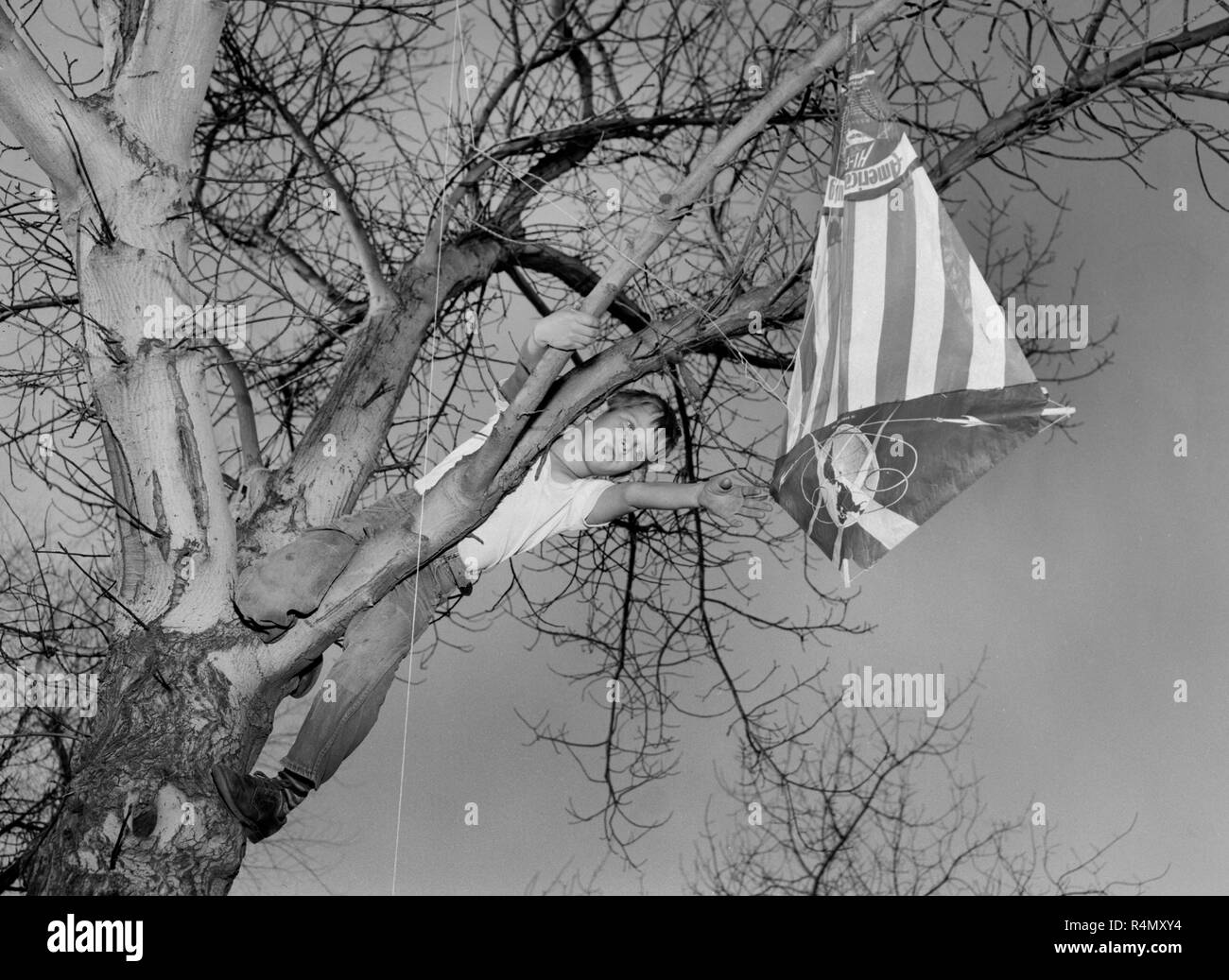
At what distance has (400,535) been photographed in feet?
15.8

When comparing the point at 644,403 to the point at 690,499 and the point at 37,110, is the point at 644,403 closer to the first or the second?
the point at 690,499

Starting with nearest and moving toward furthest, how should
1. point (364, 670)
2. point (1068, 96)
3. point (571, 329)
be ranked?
point (571, 329) < point (364, 670) < point (1068, 96)

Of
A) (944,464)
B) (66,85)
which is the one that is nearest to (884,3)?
(944,464)

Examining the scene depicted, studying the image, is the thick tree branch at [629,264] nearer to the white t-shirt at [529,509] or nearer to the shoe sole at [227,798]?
the white t-shirt at [529,509]

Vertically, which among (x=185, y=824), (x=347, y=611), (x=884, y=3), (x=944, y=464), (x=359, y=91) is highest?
(x=359, y=91)

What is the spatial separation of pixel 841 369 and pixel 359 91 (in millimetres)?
3897

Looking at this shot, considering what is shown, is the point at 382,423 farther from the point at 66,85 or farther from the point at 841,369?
the point at 841,369

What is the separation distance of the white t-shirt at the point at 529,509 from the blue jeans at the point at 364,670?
12 centimetres

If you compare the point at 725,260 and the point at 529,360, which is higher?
the point at 725,260

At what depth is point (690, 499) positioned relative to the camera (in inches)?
188

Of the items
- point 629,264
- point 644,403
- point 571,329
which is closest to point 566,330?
point 571,329

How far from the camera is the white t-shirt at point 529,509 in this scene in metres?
5.14

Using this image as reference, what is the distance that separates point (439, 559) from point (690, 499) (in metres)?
0.90

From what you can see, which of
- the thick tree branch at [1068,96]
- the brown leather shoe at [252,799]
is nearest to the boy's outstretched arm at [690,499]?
the brown leather shoe at [252,799]
